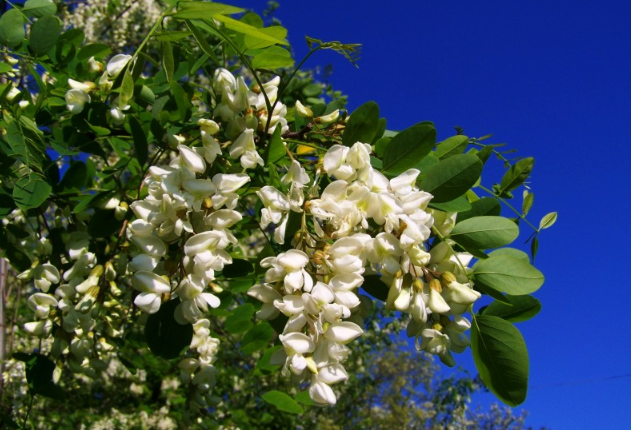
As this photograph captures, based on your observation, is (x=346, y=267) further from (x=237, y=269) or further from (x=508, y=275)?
(x=237, y=269)

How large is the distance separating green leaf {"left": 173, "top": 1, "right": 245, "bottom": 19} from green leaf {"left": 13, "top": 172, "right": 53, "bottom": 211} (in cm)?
52

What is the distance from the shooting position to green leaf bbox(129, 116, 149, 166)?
1.09m

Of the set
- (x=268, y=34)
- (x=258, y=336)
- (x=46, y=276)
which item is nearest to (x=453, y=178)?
(x=268, y=34)

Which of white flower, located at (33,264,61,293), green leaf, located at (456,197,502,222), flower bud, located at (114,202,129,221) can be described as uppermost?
green leaf, located at (456,197,502,222)

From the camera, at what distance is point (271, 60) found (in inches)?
40.2

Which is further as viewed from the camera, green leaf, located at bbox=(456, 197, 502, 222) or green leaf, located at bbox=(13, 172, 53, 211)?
green leaf, located at bbox=(13, 172, 53, 211)

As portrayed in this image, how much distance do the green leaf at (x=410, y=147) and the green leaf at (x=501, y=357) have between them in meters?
0.26

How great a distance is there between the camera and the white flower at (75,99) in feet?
3.74

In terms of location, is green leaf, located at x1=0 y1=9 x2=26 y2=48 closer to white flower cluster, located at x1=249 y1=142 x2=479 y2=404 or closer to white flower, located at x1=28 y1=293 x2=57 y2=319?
white flower, located at x1=28 y1=293 x2=57 y2=319

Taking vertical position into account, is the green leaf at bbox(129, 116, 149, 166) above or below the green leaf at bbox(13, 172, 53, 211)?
above

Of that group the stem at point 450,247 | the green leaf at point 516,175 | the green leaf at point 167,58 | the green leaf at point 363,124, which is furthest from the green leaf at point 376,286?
the green leaf at point 167,58

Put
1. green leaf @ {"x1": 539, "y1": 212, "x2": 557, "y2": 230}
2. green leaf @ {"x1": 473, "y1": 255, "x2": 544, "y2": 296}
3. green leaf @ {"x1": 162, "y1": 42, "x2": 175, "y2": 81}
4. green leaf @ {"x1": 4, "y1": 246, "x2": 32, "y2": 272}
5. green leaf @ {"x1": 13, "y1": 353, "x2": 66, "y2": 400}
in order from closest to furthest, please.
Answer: green leaf @ {"x1": 473, "y1": 255, "x2": 544, "y2": 296} → green leaf @ {"x1": 162, "y1": 42, "x2": 175, "y2": 81} → green leaf @ {"x1": 539, "y1": 212, "x2": 557, "y2": 230} → green leaf @ {"x1": 13, "y1": 353, "x2": 66, "y2": 400} → green leaf @ {"x1": 4, "y1": 246, "x2": 32, "y2": 272}

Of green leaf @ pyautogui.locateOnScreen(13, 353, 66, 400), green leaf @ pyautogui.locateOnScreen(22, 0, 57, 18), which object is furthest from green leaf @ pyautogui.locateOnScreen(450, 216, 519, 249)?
green leaf @ pyautogui.locateOnScreen(22, 0, 57, 18)

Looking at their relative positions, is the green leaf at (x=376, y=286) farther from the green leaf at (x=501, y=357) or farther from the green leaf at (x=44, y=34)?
the green leaf at (x=44, y=34)
